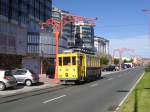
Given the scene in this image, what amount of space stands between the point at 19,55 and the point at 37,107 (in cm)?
4220

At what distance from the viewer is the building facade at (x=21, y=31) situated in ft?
180

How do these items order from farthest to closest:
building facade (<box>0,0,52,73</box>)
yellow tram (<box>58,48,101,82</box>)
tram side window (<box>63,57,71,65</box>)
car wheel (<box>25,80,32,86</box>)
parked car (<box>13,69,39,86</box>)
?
building facade (<box>0,0,52,73</box>), tram side window (<box>63,57,71,65</box>), yellow tram (<box>58,48,101,82</box>), car wheel (<box>25,80,32,86</box>), parked car (<box>13,69,39,86</box>)

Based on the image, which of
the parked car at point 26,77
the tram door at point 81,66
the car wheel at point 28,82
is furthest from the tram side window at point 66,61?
the car wheel at point 28,82

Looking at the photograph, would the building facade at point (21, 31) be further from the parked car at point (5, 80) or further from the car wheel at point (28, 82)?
the parked car at point (5, 80)

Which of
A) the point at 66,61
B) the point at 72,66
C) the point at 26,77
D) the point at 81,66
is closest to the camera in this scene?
the point at 26,77

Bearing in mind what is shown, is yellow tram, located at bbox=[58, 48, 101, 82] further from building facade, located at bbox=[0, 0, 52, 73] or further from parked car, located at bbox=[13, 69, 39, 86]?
building facade, located at bbox=[0, 0, 52, 73]

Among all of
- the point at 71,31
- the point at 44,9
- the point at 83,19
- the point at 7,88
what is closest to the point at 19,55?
the point at 83,19

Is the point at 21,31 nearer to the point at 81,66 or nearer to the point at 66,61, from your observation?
the point at 66,61

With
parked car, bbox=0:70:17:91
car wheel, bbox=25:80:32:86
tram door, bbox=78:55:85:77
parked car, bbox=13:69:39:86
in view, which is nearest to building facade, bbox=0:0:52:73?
parked car, bbox=13:69:39:86

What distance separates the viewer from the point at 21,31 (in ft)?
201

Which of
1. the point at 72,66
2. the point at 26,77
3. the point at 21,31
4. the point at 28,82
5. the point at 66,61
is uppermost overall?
the point at 21,31

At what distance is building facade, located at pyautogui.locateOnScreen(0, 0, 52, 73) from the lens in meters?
55.0

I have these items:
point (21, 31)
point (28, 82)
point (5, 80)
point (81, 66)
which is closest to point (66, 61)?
point (81, 66)

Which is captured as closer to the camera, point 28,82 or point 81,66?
point 28,82
